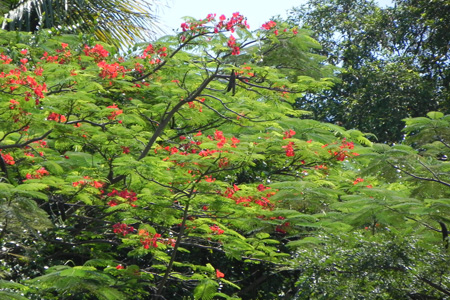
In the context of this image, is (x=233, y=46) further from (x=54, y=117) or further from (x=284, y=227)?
(x=284, y=227)

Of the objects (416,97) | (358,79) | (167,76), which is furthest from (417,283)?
(358,79)

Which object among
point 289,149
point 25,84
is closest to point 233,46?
point 289,149

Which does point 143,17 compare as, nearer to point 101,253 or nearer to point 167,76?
point 167,76

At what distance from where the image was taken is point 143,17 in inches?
587

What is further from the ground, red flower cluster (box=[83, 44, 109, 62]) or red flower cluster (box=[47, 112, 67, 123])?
red flower cluster (box=[83, 44, 109, 62])

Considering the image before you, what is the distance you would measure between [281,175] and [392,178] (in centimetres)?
335

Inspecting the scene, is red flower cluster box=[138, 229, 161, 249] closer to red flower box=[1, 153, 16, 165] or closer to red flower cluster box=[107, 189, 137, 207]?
red flower cluster box=[107, 189, 137, 207]

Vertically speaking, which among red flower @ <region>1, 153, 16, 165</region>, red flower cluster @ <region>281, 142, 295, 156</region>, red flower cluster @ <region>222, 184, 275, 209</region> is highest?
red flower cluster @ <region>281, 142, 295, 156</region>

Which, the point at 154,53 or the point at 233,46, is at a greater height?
the point at 154,53

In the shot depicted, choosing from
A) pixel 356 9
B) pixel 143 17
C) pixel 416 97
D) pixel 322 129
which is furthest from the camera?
pixel 356 9

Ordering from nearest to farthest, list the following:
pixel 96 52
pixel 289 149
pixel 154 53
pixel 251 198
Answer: pixel 251 198 < pixel 289 149 < pixel 154 53 < pixel 96 52

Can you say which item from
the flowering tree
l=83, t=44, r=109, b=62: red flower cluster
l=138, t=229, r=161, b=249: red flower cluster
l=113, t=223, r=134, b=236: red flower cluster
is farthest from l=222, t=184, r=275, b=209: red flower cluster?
l=83, t=44, r=109, b=62: red flower cluster

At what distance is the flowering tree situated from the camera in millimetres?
7598

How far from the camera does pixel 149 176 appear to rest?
25.5 ft
